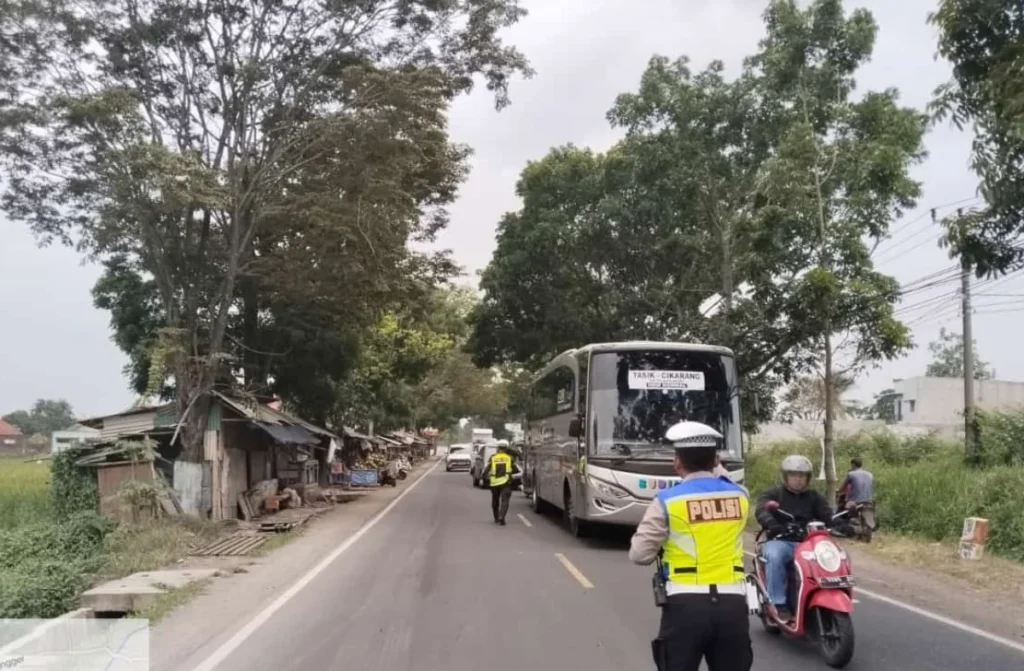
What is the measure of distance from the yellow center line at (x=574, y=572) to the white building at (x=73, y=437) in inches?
484

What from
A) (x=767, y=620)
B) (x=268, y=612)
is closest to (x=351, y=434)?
A: (x=268, y=612)

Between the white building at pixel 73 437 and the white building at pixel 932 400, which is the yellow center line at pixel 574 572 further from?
the white building at pixel 932 400

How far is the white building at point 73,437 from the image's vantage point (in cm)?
2112

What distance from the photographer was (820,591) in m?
7.35

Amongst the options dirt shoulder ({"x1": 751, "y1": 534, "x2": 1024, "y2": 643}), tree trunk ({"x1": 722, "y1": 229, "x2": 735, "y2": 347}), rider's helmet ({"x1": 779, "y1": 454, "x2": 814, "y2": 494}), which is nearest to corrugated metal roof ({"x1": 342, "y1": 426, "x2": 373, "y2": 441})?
tree trunk ({"x1": 722, "y1": 229, "x2": 735, "y2": 347})

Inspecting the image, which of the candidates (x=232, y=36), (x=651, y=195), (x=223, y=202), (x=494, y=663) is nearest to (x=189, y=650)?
(x=494, y=663)

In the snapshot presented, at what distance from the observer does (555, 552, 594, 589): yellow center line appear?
38.2 ft

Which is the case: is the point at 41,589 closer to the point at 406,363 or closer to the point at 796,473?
the point at 796,473

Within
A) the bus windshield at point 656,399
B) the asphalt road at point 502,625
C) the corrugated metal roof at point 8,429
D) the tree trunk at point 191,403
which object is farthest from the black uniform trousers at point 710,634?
the corrugated metal roof at point 8,429

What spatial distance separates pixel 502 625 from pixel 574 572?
12.7 feet

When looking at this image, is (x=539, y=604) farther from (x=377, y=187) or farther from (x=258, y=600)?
(x=377, y=187)

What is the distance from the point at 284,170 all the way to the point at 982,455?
15.1 m

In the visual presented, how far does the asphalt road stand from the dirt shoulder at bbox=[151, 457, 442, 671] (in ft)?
1.27

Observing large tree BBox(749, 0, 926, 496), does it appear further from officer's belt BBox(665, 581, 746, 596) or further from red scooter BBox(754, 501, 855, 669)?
officer's belt BBox(665, 581, 746, 596)
